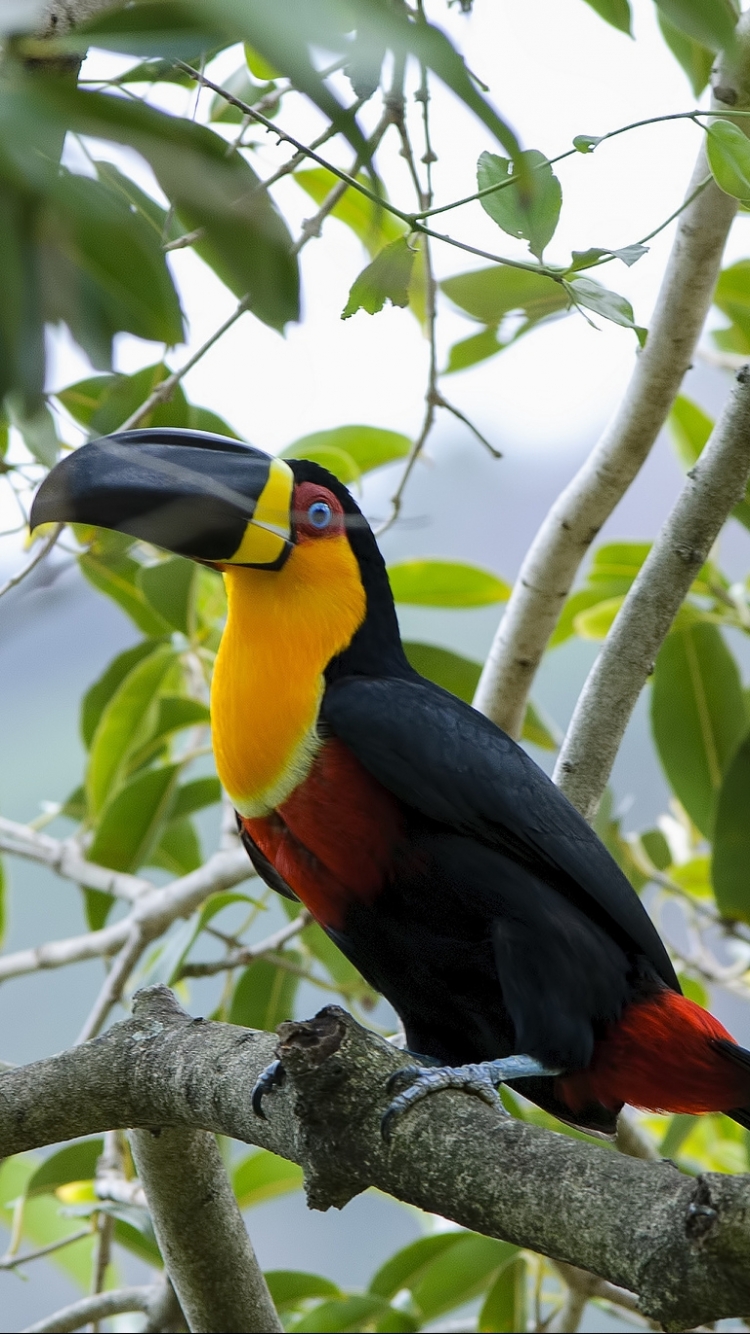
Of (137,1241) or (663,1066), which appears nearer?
(663,1066)

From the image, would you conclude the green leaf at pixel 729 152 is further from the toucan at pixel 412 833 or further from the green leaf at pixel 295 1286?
the green leaf at pixel 295 1286

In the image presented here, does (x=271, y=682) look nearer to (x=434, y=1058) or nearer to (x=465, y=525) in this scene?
(x=434, y=1058)

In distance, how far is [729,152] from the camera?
0.89 meters

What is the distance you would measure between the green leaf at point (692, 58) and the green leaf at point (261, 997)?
1.33 meters

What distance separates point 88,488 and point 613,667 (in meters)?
0.58

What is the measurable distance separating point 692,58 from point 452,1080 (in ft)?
3.97

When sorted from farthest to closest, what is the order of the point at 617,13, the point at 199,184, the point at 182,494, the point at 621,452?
1. the point at 621,452
2. the point at 617,13
3. the point at 182,494
4. the point at 199,184

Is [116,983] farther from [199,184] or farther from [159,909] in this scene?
[199,184]

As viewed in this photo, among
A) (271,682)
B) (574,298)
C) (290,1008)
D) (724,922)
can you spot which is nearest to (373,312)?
(574,298)

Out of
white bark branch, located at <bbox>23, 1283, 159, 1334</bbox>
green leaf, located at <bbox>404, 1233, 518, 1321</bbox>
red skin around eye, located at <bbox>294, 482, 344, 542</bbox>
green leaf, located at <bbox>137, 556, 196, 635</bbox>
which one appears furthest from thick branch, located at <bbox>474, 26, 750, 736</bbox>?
white bark branch, located at <bbox>23, 1283, 159, 1334</bbox>

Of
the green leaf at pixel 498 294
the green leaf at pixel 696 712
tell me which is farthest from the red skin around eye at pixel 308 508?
the green leaf at pixel 696 712

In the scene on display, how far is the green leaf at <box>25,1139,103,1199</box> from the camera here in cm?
167

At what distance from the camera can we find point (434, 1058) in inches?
53.9

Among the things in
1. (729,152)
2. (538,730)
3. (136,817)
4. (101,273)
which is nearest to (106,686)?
(136,817)
